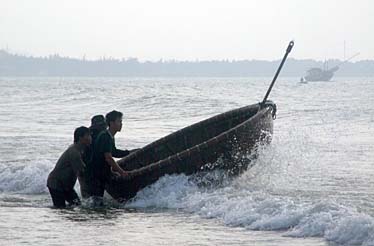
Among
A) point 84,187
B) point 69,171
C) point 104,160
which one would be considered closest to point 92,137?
point 104,160

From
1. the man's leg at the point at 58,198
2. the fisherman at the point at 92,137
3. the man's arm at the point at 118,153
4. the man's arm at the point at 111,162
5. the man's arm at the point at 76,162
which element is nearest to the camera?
the man's arm at the point at 76,162

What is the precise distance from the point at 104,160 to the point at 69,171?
51cm

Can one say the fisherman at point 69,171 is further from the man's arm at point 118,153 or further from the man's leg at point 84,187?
the man's arm at point 118,153

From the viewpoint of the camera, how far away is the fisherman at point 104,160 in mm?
11984

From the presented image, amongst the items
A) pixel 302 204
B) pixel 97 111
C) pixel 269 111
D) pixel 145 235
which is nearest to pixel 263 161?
pixel 269 111

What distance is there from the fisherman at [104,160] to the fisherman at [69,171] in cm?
18

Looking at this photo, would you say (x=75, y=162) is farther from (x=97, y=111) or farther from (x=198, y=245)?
(x=97, y=111)

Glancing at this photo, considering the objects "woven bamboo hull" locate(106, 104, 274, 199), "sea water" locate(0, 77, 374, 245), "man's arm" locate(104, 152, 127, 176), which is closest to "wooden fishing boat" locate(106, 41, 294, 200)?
"woven bamboo hull" locate(106, 104, 274, 199)

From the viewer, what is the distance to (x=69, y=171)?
12.0 metres

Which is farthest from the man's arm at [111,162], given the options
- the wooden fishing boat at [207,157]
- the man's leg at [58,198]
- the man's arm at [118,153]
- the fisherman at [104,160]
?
the man's leg at [58,198]

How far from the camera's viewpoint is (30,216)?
1133 centimetres

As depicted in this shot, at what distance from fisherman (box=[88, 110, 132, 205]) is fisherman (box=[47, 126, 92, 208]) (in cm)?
18

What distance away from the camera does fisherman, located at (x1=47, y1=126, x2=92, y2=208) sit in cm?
1178

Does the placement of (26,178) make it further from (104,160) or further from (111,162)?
(111,162)
